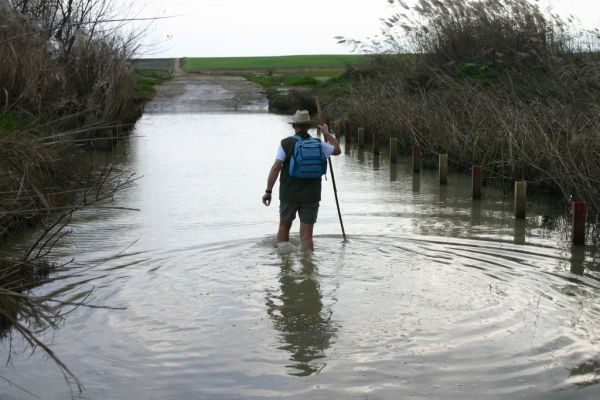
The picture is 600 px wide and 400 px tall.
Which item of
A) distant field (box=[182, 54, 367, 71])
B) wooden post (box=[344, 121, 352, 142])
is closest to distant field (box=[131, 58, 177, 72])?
distant field (box=[182, 54, 367, 71])

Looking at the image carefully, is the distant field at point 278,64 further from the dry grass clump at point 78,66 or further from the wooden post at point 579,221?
the wooden post at point 579,221

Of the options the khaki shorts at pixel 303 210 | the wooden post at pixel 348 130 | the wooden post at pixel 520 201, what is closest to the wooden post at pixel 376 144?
the wooden post at pixel 348 130

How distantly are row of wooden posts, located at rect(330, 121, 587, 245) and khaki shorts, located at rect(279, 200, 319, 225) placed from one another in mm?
3234

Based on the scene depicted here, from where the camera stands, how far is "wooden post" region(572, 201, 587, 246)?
441 inches

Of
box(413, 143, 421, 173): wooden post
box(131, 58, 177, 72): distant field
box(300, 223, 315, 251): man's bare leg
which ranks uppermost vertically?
box(131, 58, 177, 72): distant field

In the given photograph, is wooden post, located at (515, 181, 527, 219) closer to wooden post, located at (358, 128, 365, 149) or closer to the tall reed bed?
the tall reed bed

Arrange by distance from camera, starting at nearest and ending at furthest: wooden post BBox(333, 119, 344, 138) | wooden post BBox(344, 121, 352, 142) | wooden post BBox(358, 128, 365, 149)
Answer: wooden post BBox(358, 128, 365, 149) < wooden post BBox(344, 121, 352, 142) < wooden post BBox(333, 119, 344, 138)

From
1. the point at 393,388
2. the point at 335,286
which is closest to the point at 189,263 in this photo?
the point at 335,286

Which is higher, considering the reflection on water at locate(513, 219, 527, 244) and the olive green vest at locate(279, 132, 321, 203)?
the olive green vest at locate(279, 132, 321, 203)

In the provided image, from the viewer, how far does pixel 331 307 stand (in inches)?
337

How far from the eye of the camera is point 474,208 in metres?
14.8

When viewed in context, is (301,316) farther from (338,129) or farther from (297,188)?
(338,129)

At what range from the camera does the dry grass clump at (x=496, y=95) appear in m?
14.4

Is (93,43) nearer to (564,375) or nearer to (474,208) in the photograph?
(474,208)
